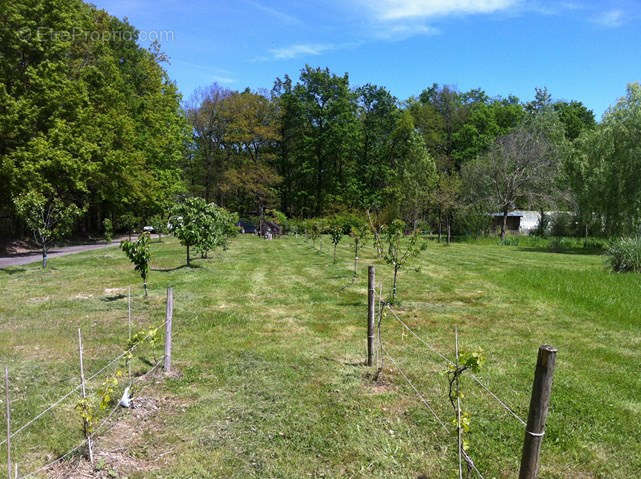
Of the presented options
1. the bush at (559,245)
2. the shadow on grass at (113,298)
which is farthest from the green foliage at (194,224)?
the bush at (559,245)

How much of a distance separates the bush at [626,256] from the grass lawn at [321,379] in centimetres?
286

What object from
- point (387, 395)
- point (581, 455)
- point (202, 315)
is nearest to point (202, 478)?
point (387, 395)

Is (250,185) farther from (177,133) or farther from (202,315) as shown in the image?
(202,315)

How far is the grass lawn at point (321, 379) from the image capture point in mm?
4395

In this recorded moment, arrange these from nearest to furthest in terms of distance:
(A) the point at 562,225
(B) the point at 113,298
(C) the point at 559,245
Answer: (B) the point at 113,298 → (C) the point at 559,245 → (A) the point at 562,225

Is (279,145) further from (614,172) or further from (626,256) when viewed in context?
(626,256)

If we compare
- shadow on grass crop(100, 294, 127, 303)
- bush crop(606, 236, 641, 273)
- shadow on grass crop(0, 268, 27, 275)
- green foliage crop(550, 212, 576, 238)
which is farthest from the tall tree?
shadow on grass crop(0, 268, 27, 275)

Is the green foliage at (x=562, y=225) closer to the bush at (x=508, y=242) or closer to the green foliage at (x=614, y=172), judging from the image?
the bush at (x=508, y=242)

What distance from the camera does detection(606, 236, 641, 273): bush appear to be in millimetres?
15484

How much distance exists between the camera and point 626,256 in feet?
51.4

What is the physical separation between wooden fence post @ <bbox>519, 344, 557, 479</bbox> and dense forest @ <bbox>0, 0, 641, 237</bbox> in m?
18.7

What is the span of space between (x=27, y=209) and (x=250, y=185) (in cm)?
2627

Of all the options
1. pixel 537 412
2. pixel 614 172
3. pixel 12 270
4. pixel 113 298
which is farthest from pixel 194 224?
pixel 614 172

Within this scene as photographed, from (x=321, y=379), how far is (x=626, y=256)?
14541mm
